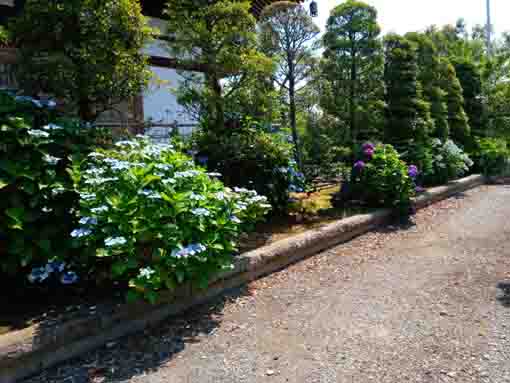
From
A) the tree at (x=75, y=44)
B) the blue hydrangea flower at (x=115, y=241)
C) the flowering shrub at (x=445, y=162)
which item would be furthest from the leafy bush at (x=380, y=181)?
the blue hydrangea flower at (x=115, y=241)

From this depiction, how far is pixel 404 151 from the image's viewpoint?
7.06 m

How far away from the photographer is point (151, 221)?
260 centimetres

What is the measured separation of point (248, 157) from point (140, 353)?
99.1 inches

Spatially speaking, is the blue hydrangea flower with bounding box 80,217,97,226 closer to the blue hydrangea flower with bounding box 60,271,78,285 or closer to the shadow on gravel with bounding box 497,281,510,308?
the blue hydrangea flower with bounding box 60,271,78,285

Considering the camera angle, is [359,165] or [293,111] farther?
[293,111]

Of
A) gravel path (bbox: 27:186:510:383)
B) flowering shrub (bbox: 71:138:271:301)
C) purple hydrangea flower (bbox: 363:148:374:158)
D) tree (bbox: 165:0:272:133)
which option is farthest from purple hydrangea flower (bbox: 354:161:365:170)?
flowering shrub (bbox: 71:138:271:301)

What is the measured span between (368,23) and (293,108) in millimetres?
2066

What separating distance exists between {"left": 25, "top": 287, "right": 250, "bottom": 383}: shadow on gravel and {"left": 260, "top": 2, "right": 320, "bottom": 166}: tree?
3.40 meters

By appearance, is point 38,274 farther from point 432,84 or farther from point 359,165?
point 432,84

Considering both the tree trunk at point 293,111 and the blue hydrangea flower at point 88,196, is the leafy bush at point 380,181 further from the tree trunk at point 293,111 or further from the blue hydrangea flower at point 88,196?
the blue hydrangea flower at point 88,196

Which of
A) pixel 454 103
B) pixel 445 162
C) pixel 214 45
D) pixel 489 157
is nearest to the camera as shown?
pixel 214 45

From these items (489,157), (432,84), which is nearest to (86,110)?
(432,84)

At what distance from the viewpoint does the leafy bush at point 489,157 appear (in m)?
9.62

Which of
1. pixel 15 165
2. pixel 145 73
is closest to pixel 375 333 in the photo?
pixel 15 165
